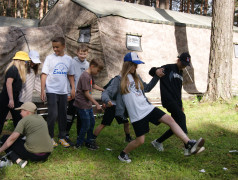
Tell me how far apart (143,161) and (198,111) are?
4.27 m

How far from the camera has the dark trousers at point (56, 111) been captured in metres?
4.49

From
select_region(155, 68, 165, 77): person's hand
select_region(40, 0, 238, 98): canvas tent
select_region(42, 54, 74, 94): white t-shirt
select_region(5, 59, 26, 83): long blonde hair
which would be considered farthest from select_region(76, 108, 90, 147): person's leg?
select_region(40, 0, 238, 98): canvas tent

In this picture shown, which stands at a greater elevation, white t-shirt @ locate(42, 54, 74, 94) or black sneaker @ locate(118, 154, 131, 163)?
white t-shirt @ locate(42, 54, 74, 94)

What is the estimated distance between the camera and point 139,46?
9.46 m

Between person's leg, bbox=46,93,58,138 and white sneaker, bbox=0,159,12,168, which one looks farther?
person's leg, bbox=46,93,58,138

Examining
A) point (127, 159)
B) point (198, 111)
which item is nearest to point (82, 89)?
point (127, 159)

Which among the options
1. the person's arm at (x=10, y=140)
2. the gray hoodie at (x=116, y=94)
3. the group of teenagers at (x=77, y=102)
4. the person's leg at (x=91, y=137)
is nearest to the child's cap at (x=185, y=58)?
the group of teenagers at (x=77, y=102)

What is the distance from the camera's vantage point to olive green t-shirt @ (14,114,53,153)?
11.8 ft

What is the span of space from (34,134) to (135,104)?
146 centimetres

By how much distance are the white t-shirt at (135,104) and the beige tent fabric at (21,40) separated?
521 cm

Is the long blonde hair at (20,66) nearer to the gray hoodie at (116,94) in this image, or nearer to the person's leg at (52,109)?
the person's leg at (52,109)

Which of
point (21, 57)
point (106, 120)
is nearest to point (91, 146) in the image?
point (106, 120)

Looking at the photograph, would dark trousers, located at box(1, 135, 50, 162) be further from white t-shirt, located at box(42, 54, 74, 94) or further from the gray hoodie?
the gray hoodie

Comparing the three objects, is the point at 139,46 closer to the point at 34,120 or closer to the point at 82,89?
the point at 82,89
